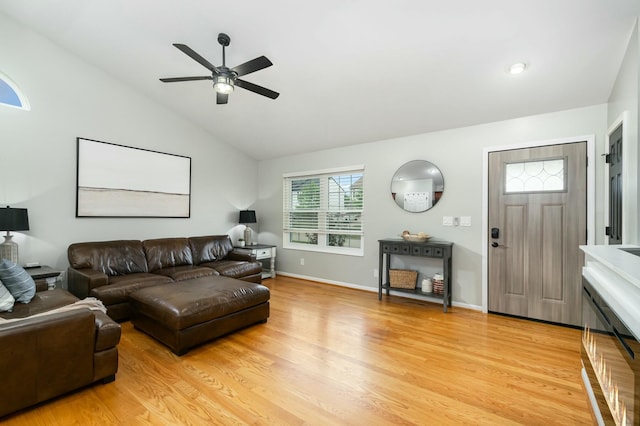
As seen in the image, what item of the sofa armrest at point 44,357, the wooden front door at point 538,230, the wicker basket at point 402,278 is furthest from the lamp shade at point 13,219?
the wooden front door at point 538,230

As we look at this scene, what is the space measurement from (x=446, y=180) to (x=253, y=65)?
289cm

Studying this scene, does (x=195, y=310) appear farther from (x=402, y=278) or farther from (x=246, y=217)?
(x=246, y=217)

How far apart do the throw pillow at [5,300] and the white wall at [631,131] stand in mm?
4681

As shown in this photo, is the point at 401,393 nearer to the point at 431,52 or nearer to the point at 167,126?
the point at 431,52

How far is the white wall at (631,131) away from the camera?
2.10 m

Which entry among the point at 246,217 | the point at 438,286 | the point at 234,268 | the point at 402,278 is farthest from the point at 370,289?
the point at 246,217

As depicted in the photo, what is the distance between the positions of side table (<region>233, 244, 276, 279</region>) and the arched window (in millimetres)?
3307

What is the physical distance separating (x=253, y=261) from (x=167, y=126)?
264 centimetres

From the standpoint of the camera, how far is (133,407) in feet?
6.09

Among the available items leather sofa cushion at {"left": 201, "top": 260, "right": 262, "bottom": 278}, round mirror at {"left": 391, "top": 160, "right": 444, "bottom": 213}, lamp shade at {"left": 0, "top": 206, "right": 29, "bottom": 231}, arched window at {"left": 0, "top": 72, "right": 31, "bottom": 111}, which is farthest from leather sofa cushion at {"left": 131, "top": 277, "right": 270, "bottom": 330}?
arched window at {"left": 0, "top": 72, "right": 31, "bottom": 111}

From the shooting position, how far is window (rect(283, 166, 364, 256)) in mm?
4996

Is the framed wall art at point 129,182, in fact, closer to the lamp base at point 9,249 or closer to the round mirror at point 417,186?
the lamp base at point 9,249

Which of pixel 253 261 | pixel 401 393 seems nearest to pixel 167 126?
pixel 253 261

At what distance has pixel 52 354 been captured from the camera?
6.13 ft
